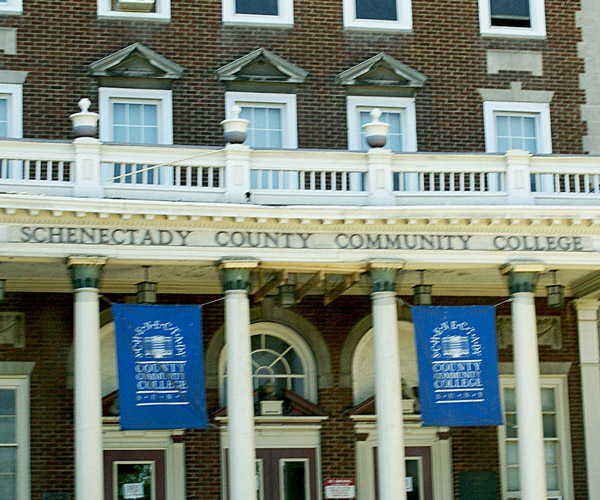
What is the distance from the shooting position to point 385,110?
91.0 ft

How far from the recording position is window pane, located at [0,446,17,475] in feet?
83.3

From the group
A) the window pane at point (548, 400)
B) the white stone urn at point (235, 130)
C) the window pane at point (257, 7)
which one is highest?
the window pane at point (257, 7)

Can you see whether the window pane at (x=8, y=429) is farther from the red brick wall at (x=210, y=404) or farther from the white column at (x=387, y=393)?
the white column at (x=387, y=393)

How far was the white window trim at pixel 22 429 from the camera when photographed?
25.3m

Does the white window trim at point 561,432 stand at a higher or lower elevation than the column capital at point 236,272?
lower

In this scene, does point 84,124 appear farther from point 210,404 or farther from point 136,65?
point 210,404

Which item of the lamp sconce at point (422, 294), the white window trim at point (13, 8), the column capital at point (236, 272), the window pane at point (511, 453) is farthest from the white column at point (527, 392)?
the white window trim at point (13, 8)

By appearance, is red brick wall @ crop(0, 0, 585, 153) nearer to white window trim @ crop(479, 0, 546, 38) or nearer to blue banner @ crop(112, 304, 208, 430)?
white window trim @ crop(479, 0, 546, 38)

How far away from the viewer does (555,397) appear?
28.0 metres

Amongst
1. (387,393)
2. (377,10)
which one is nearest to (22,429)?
(387,393)

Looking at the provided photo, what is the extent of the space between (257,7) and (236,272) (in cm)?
683

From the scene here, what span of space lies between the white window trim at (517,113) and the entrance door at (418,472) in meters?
6.06

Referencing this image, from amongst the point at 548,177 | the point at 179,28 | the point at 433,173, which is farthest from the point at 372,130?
the point at 179,28

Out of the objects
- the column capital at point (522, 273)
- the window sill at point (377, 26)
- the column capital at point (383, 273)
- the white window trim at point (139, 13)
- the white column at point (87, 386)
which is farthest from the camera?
the window sill at point (377, 26)
